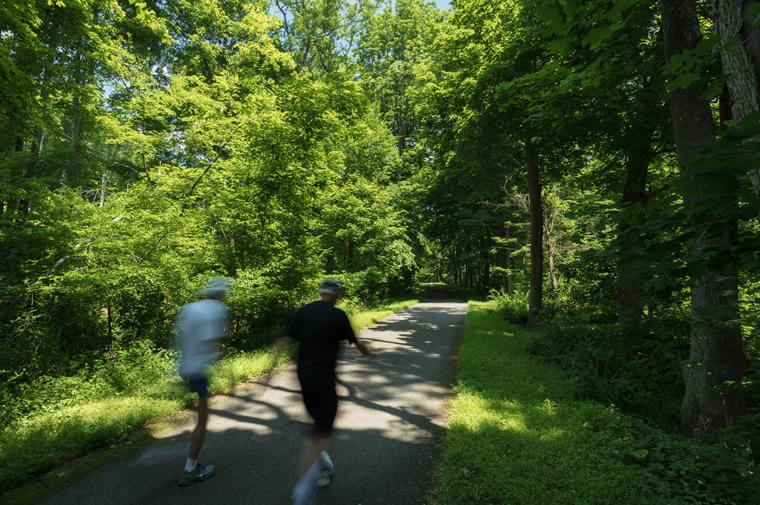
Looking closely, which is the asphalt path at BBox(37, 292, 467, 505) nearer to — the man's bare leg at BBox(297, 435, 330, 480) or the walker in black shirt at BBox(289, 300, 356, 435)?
the man's bare leg at BBox(297, 435, 330, 480)

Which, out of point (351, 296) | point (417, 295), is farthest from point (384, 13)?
point (351, 296)

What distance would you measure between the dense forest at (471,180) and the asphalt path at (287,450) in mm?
2740

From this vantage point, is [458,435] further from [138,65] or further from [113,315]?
[138,65]

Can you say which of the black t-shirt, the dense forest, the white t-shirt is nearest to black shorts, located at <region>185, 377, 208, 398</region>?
the white t-shirt

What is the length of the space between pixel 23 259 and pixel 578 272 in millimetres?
13364

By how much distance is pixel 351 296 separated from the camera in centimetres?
1631

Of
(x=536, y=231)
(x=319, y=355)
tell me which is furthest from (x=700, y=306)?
(x=536, y=231)

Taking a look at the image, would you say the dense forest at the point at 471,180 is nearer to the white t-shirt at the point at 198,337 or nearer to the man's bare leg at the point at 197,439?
the man's bare leg at the point at 197,439

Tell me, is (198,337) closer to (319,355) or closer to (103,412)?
(319,355)

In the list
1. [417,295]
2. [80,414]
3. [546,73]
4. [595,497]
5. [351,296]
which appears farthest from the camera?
[417,295]

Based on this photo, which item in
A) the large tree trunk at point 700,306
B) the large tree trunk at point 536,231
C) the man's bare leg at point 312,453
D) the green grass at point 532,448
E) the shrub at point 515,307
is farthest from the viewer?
the shrub at point 515,307

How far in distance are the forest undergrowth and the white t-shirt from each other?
2.87m

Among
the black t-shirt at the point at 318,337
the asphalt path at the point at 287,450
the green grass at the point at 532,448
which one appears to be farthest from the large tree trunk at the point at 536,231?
the black t-shirt at the point at 318,337

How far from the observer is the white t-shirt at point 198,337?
145 inches
